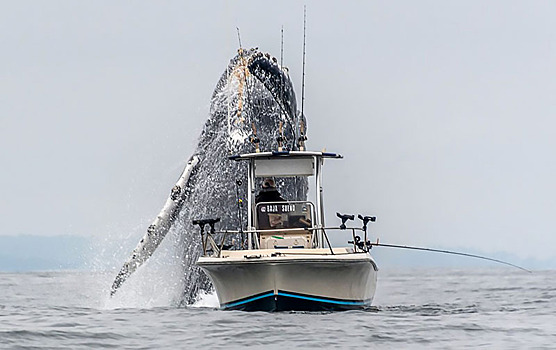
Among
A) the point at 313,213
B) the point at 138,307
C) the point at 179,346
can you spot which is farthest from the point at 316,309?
the point at 138,307

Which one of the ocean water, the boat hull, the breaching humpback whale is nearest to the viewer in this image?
the ocean water

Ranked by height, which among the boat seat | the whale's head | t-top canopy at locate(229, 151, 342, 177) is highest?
the whale's head

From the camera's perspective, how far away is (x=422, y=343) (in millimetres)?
12594

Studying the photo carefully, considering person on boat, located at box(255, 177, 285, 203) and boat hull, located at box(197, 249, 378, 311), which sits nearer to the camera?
boat hull, located at box(197, 249, 378, 311)

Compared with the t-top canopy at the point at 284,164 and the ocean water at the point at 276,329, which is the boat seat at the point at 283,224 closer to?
the t-top canopy at the point at 284,164

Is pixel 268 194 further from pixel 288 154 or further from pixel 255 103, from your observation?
pixel 255 103

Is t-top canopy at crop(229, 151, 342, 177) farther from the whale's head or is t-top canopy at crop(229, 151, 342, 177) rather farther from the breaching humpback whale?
the whale's head

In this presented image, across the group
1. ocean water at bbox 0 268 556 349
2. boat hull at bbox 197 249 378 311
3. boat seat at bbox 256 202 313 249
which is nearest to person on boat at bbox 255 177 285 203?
boat seat at bbox 256 202 313 249

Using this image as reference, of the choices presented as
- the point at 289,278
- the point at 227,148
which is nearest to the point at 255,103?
the point at 227,148

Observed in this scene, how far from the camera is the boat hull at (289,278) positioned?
15008 millimetres

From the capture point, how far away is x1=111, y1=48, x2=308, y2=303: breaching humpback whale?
71.1ft

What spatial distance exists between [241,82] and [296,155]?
585 cm

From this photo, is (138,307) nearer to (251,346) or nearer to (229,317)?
(229,317)

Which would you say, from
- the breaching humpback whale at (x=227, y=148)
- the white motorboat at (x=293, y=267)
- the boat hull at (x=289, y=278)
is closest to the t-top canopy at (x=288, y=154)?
the white motorboat at (x=293, y=267)
